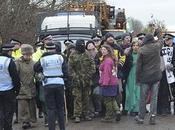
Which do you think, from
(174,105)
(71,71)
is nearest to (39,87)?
(71,71)

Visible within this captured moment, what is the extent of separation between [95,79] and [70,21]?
4883mm

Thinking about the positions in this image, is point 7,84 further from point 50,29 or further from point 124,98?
point 50,29

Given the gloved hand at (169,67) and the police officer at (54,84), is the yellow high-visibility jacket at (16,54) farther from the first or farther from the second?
the gloved hand at (169,67)

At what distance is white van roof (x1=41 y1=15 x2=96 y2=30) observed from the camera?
17750mm

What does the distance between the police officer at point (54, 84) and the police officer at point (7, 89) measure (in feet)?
2.19

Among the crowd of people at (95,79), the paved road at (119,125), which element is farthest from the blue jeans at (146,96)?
the paved road at (119,125)

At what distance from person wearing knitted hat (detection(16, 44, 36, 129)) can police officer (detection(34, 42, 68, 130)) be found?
139 cm

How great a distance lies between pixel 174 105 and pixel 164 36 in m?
1.76

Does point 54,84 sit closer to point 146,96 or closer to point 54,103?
point 54,103

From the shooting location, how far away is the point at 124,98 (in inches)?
547

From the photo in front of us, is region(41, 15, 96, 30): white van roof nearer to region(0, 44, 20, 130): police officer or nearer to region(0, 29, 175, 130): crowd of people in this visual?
region(0, 29, 175, 130): crowd of people

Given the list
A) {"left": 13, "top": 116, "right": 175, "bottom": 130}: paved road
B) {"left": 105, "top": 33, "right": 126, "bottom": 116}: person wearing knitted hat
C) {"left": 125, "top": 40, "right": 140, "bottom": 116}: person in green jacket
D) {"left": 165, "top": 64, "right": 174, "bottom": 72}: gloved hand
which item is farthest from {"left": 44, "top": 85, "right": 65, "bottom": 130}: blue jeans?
{"left": 165, "top": 64, "right": 174, "bottom": 72}: gloved hand

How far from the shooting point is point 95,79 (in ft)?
44.1

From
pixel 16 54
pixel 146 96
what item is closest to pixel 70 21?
pixel 16 54
